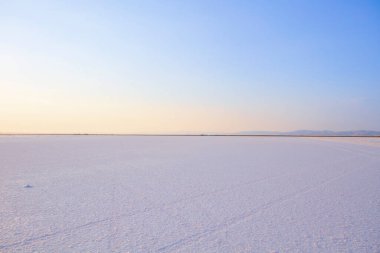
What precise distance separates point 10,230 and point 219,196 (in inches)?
106

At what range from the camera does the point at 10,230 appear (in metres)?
2.73

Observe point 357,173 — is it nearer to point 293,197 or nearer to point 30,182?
point 293,197

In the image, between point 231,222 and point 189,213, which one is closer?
point 231,222

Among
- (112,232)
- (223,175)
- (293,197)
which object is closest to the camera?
(112,232)

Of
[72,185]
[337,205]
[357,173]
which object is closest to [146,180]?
[72,185]

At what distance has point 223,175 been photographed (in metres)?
5.90

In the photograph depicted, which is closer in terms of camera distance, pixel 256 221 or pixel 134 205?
pixel 256 221

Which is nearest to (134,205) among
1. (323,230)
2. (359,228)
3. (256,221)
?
(256,221)

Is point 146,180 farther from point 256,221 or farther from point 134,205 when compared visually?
point 256,221

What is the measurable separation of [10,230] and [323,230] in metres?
3.28

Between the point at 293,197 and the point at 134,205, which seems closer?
the point at 134,205

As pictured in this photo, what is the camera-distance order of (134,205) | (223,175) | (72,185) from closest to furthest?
1. (134,205)
2. (72,185)
3. (223,175)

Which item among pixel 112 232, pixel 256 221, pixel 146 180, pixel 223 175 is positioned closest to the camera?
pixel 112 232

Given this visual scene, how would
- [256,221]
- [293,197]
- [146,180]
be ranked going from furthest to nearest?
1. [146,180]
2. [293,197]
3. [256,221]
